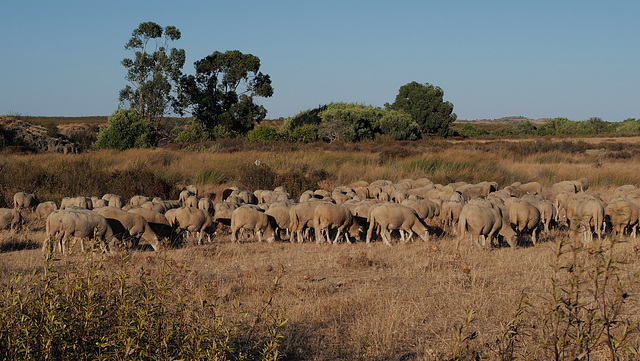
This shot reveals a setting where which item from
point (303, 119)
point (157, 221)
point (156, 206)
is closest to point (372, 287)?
point (157, 221)

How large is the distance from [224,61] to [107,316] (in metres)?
42.3

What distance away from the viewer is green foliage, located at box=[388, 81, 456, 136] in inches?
2687

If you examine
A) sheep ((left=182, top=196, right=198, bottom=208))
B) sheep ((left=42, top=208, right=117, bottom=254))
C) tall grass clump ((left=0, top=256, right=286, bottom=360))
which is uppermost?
tall grass clump ((left=0, top=256, right=286, bottom=360))

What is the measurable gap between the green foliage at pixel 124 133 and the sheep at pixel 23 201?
16572mm

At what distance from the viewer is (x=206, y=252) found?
1126 cm

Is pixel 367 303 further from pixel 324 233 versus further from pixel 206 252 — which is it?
pixel 324 233

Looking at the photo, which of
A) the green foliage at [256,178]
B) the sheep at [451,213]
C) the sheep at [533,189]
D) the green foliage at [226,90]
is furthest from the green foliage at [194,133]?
the sheep at [451,213]

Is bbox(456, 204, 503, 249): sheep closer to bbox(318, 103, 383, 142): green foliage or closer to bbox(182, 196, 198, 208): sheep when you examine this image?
bbox(182, 196, 198, 208): sheep

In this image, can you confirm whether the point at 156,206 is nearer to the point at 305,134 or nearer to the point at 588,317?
the point at 588,317

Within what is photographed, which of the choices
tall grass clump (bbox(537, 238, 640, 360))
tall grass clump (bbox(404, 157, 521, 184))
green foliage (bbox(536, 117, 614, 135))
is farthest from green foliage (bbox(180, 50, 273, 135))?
green foliage (bbox(536, 117, 614, 135))

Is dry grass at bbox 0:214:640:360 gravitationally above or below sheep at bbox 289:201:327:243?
below

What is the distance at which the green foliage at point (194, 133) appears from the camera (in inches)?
1754

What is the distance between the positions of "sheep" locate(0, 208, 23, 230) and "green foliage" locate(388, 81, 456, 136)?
5785 cm

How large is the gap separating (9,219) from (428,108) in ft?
197
